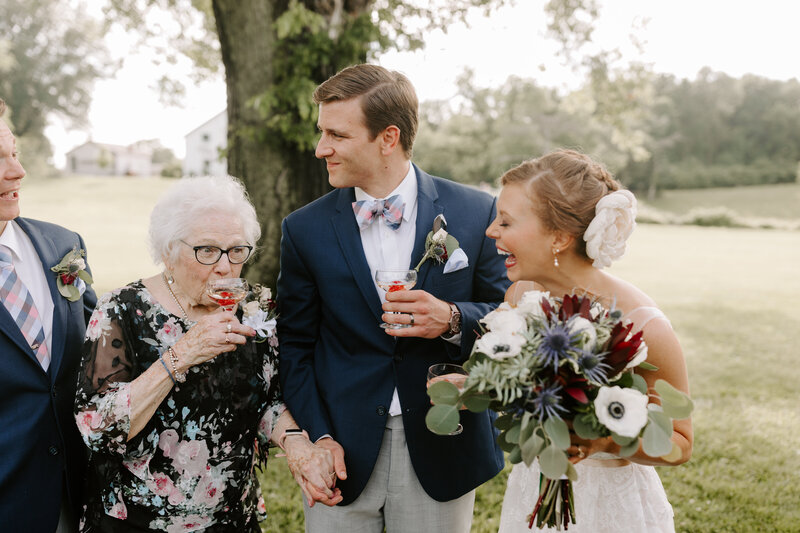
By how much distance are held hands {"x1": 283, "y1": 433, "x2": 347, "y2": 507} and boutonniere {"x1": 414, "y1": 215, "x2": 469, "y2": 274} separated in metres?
0.92

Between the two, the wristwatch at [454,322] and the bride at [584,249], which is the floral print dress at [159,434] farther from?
the bride at [584,249]

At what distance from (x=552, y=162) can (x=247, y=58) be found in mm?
4530

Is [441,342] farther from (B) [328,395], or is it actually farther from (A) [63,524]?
(A) [63,524]

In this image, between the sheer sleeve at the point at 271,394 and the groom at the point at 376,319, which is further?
the sheer sleeve at the point at 271,394

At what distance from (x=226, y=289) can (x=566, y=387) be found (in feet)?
4.65

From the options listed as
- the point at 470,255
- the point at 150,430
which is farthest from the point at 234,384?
the point at 470,255

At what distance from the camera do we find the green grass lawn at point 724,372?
17.4 feet

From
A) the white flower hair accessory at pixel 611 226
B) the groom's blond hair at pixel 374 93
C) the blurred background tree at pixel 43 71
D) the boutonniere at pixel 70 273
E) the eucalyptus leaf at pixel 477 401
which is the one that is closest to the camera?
the eucalyptus leaf at pixel 477 401

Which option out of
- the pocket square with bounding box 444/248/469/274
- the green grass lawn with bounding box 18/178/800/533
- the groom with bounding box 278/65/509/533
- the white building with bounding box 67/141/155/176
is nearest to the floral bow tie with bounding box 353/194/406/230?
the groom with bounding box 278/65/509/533

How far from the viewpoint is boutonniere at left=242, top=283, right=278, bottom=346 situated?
2.75 metres

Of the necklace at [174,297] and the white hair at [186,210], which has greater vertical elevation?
the white hair at [186,210]

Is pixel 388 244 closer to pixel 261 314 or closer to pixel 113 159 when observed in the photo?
pixel 261 314

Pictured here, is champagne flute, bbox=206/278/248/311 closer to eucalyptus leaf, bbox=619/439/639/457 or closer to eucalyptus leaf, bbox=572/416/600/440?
eucalyptus leaf, bbox=572/416/600/440

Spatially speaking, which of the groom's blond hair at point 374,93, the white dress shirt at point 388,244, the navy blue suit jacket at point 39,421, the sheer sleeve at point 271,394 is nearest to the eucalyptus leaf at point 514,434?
the white dress shirt at point 388,244
